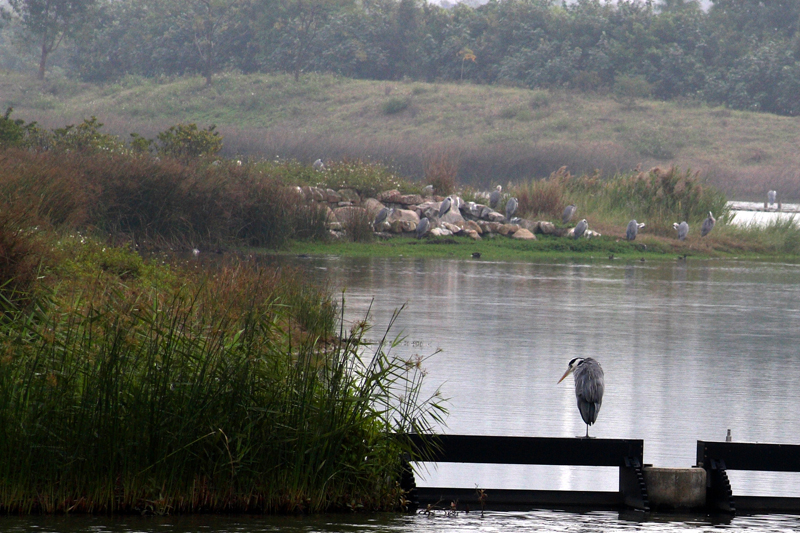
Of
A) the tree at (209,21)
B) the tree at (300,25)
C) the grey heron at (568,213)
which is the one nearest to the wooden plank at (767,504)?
the grey heron at (568,213)

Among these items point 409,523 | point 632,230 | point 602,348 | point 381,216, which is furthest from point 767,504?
point 632,230

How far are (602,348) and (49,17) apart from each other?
68.1m

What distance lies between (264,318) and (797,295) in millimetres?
16634

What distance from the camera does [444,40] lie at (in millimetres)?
79312

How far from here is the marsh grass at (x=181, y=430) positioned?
6.74 meters

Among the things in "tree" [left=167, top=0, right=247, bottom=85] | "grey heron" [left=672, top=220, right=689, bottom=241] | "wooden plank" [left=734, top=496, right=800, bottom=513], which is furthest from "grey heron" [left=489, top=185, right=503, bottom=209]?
"tree" [left=167, top=0, right=247, bottom=85]

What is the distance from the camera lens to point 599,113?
217 ft

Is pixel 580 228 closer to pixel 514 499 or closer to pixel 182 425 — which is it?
pixel 514 499

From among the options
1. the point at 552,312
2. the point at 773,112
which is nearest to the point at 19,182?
the point at 552,312

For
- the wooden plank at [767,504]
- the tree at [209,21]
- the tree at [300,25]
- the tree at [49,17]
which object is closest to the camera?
the wooden plank at [767,504]

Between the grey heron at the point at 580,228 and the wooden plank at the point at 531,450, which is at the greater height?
the grey heron at the point at 580,228

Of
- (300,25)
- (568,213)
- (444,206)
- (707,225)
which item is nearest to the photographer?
(444,206)

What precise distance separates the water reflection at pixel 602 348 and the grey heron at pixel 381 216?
3685 millimetres

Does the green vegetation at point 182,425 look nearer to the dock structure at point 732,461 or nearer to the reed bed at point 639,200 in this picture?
the dock structure at point 732,461
